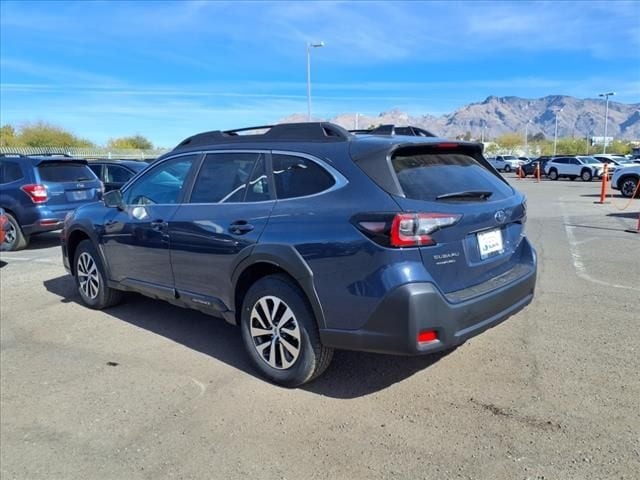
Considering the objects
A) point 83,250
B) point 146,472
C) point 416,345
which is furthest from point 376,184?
point 83,250

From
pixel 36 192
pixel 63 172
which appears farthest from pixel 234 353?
pixel 63 172

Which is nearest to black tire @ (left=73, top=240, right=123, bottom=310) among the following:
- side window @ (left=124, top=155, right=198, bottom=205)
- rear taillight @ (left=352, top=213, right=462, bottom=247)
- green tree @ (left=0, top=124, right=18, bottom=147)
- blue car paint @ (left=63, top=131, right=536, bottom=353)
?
side window @ (left=124, top=155, right=198, bottom=205)

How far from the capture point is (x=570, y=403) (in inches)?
132

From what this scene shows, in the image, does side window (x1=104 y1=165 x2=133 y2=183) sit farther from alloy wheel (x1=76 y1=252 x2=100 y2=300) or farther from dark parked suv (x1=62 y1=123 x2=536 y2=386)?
dark parked suv (x1=62 y1=123 x2=536 y2=386)

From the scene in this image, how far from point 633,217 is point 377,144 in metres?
11.7

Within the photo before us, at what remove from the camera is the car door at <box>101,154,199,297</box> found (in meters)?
4.57

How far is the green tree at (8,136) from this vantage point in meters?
50.9

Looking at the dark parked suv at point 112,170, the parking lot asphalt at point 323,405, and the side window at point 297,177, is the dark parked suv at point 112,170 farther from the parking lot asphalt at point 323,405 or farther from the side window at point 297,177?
the side window at point 297,177

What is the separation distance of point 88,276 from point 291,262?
3361 millimetres

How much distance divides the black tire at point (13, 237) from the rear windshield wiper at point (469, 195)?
29.1 ft

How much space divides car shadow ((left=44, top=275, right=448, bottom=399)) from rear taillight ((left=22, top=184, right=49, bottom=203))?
381cm

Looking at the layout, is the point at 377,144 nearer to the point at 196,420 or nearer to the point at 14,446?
the point at 196,420

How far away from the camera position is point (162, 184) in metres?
4.83

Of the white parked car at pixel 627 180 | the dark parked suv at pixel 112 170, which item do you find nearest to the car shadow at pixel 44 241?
→ the dark parked suv at pixel 112 170
